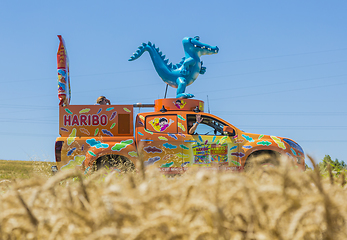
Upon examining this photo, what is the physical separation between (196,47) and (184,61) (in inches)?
21.2

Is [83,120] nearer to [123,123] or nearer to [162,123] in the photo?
[123,123]

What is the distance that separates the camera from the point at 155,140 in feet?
25.7

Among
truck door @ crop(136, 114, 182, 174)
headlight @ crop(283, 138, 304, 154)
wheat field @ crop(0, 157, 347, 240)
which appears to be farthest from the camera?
headlight @ crop(283, 138, 304, 154)

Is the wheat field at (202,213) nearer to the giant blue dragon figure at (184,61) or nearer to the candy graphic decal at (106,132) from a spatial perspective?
the candy graphic decal at (106,132)

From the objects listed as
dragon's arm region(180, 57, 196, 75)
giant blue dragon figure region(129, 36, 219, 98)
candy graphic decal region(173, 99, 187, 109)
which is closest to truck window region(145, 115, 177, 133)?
candy graphic decal region(173, 99, 187, 109)

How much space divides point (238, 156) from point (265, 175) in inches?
272

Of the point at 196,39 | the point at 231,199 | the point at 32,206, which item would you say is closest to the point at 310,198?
the point at 231,199

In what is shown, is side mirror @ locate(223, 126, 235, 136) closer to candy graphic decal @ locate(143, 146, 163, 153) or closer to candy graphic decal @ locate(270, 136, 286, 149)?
candy graphic decal @ locate(270, 136, 286, 149)

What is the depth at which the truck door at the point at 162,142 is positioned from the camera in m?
7.77

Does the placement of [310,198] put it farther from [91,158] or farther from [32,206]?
[91,158]

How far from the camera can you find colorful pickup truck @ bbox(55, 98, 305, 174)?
763 centimetres

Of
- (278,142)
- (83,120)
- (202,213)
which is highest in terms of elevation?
(83,120)

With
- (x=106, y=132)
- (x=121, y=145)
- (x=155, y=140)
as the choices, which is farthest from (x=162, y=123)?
(x=106, y=132)

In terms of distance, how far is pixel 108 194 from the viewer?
0.91 m
